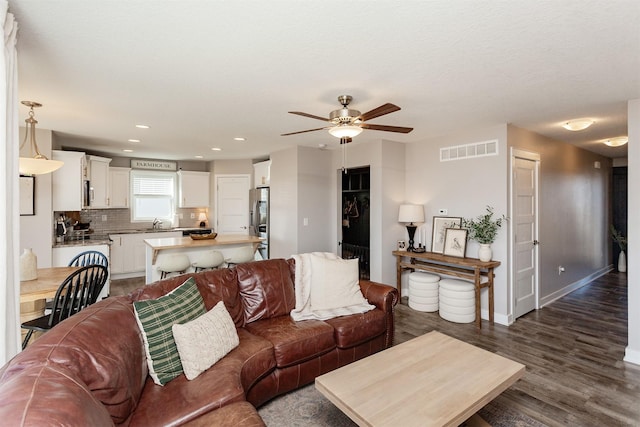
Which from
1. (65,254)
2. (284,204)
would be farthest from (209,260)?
(65,254)

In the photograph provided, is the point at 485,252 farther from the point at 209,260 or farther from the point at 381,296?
the point at 209,260

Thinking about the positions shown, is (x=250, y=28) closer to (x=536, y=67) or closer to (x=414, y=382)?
(x=536, y=67)

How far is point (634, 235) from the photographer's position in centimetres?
301

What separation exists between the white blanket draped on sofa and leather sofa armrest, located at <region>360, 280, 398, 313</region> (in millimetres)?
68

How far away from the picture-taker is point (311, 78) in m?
2.53

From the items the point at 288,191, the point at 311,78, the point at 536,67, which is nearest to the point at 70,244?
the point at 288,191

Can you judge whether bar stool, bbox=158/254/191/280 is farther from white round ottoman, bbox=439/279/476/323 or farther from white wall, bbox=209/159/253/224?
white round ottoman, bbox=439/279/476/323

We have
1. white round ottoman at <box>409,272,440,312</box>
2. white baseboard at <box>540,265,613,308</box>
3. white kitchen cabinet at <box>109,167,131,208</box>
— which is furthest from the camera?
white kitchen cabinet at <box>109,167,131,208</box>

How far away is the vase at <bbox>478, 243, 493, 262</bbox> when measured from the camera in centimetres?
394

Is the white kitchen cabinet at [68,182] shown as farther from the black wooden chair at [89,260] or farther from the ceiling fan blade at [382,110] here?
the ceiling fan blade at [382,110]

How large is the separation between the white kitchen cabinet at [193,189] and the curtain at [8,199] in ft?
18.3

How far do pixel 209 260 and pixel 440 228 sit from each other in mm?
3429

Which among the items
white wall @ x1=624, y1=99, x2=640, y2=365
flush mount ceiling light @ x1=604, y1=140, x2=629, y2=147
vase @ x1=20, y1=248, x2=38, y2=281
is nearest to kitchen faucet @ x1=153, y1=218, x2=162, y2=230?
vase @ x1=20, y1=248, x2=38, y2=281

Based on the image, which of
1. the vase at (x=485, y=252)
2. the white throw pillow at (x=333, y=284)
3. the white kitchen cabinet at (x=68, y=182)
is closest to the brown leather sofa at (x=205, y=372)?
the white throw pillow at (x=333, y=284)
